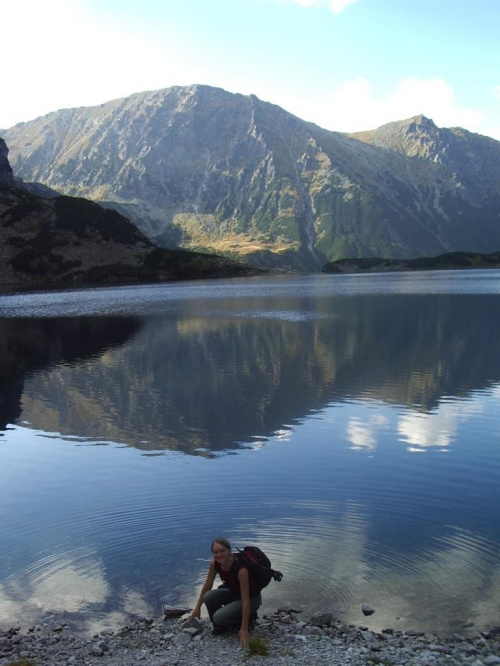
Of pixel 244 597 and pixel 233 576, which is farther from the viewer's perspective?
pixel 233 576

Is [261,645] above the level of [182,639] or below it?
above

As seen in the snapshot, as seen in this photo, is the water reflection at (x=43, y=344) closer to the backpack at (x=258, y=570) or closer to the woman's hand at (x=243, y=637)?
the backpack at (x=258, y=570)

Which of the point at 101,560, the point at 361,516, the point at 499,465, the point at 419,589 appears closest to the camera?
the point at 419,589

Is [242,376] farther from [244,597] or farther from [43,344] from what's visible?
[43,344]

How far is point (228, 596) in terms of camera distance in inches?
662

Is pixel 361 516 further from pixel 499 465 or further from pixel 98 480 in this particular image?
pixel 98 480

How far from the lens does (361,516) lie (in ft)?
78.5

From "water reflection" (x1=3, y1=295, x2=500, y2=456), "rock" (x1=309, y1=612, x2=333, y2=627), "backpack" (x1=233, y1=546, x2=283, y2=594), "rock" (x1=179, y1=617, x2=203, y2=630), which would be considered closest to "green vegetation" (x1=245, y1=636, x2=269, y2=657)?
"backpack" (x1=233, y1=546, x2=283, y2=594)

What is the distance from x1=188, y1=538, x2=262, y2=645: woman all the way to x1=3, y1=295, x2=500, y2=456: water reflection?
16.8 metres

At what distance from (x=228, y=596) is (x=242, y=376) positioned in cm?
3879

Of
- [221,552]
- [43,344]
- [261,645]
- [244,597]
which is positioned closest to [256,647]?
[261,645]

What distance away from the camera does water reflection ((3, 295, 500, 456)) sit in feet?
129

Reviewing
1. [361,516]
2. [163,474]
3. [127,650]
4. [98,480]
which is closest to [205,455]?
[163,474]

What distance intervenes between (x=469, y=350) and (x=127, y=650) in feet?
192
